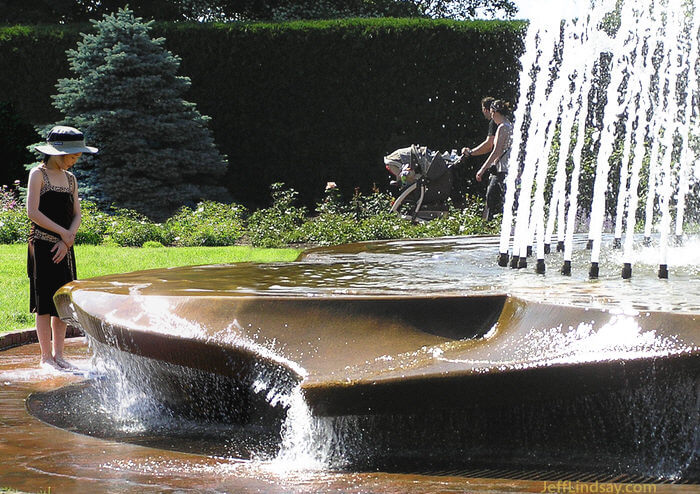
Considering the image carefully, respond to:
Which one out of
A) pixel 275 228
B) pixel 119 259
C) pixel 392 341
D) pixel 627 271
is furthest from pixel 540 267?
pixel 275 228

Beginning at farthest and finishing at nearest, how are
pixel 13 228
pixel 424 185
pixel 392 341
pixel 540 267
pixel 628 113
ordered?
pixel 424 185, pixel 13 228, pixel 628 113, pixel 540 267, pixel 392 341

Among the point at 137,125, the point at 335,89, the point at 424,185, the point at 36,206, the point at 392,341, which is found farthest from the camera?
the point at 335,89

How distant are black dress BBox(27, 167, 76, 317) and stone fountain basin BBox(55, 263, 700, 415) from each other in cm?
85

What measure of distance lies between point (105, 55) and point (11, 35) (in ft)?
8.08

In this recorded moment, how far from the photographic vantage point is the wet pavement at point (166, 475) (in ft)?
11.0

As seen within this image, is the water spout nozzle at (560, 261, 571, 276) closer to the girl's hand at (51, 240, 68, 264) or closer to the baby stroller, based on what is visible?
the girl's hand at (51, 240, 68, 264)

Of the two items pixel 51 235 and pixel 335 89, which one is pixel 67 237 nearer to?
pixel 51 235

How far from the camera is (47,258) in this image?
5.49 metres

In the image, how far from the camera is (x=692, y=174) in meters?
10.9

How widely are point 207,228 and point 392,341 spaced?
8687 mm

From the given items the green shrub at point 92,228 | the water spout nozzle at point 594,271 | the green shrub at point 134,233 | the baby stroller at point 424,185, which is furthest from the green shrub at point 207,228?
the water spout nozzle at point 594,271

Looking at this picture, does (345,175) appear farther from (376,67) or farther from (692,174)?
(692,174)

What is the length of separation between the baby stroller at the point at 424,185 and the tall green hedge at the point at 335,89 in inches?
160

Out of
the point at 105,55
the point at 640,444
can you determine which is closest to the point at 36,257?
the point at 640,444
